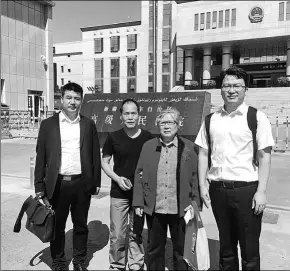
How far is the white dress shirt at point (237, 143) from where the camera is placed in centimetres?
233

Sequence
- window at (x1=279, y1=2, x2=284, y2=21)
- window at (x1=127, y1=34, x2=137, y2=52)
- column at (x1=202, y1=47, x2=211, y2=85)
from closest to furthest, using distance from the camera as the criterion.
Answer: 1. window at (x1=279, y1=2, x2=284, y2=21)
2. column at (x1=202, y1=47, x2=211, y2=85)
3. window at (x1=127, y1=34, x2=137, y2=52)

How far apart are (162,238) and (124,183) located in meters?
0.59

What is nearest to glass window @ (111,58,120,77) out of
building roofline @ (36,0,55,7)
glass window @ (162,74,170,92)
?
glass window @ (162,74,170,92)

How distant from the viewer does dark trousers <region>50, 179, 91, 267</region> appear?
2896 mm

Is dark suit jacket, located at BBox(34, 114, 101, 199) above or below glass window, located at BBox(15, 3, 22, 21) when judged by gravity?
below

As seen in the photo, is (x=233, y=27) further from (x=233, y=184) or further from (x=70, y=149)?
(x=233, y=184)

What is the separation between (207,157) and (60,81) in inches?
2546

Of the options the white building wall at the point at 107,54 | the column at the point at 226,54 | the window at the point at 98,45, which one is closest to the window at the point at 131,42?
the white building wall at the point at 107,54

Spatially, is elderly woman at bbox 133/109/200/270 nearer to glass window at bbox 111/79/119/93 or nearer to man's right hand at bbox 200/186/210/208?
man's right hand at bbox 200/186/210/208

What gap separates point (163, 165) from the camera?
259 cm

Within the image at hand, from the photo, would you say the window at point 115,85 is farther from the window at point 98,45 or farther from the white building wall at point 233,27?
the white building wall at point 233,27

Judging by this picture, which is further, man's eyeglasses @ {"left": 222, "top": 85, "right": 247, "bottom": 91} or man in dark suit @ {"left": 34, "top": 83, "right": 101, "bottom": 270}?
man in dark suit @ {"left": 34, "top": 83, "right": 101, "bottom": 270}

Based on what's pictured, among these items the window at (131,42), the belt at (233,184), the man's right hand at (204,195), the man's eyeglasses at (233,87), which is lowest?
the man's right hand at (204,195)

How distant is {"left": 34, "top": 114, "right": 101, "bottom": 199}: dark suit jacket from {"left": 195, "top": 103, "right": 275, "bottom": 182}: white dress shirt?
4.04 feet
